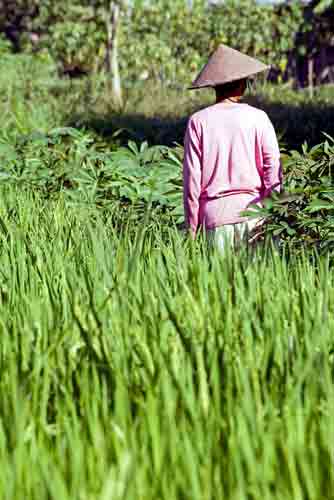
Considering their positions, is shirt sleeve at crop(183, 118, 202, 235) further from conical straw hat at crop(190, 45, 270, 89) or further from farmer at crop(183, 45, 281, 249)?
conical straw hat at crop(190, 45, 270, 89)

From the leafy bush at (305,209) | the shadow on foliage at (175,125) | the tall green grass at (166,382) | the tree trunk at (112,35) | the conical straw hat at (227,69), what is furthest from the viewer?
the tree trunk at (112,35)

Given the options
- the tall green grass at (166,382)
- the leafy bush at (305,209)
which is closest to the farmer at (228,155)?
the leafy bush at (305,209)

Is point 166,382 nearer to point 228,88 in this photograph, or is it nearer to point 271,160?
point 271,160

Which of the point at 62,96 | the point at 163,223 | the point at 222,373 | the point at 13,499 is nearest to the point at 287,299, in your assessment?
the point at 222,373

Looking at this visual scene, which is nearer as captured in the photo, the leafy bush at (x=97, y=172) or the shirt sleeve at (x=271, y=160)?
the shirt sleeve at (x=271, y=160)

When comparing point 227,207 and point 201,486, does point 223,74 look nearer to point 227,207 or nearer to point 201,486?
point 227,207

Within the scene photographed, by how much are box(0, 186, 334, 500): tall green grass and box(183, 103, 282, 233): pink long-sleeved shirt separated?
103cm

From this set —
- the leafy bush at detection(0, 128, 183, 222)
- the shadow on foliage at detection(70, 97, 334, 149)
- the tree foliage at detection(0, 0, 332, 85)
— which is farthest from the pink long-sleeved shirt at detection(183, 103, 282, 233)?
the tree foliage at detection(0, 0, 332, 85)

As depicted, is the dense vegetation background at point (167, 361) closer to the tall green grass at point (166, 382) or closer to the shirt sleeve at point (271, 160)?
the tall green grass at point (166, 382)

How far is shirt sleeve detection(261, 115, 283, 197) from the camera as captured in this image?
464cm

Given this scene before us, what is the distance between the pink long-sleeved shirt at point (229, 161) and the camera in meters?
4.65

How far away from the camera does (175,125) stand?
13242mm

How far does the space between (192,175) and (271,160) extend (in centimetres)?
36

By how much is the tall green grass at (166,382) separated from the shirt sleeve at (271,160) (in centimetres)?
105
